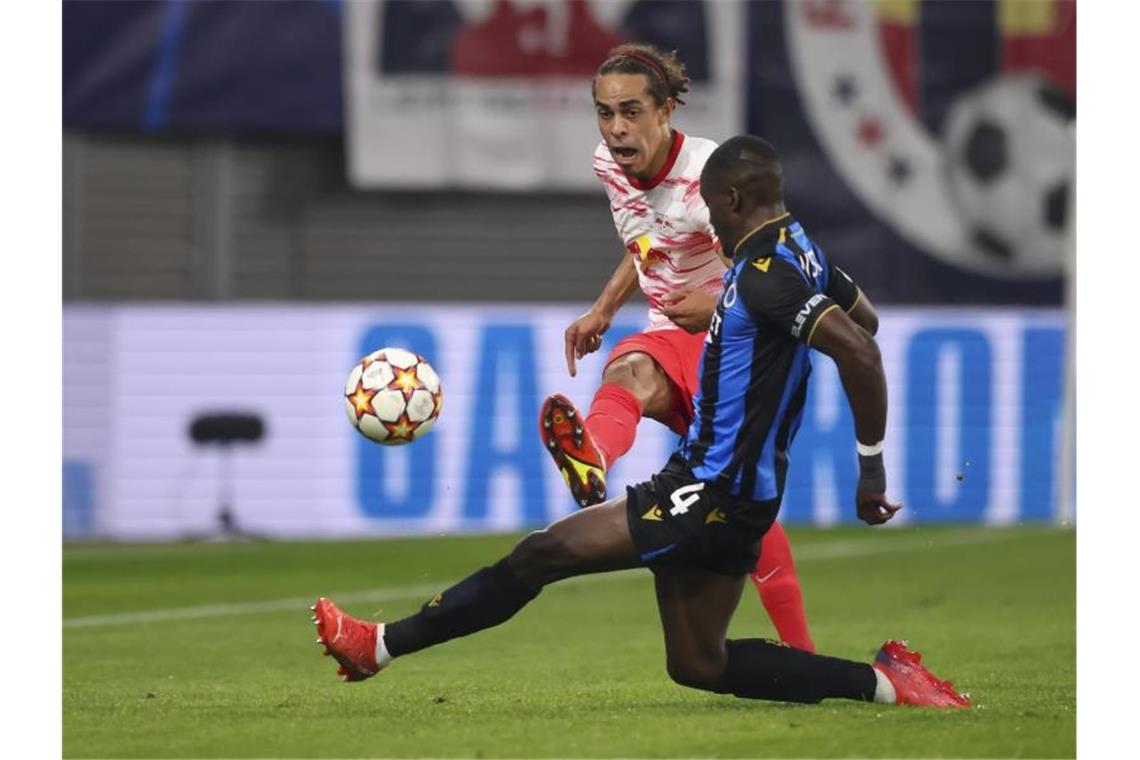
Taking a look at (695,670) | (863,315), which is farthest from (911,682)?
(863,315)

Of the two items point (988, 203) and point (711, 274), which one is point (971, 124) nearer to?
point (988, 203)

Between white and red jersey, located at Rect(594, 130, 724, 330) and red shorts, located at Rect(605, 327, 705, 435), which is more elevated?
white and red jersey, located at Rect(594, 130, 724, 330)

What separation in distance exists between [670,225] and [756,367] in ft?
4.72

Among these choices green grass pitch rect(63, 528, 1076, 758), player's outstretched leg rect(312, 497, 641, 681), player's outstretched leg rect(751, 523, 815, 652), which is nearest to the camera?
green grass pitch rect(63, 528, 1076, 758)

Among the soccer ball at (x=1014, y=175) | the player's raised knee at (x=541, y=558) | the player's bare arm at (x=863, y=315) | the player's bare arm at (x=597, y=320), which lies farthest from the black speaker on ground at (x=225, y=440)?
the player's bare arm at (x=863, y=315)

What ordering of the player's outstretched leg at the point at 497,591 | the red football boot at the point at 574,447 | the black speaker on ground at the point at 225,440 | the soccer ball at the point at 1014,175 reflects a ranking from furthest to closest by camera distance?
the soccer ball at the point at 1014,175 → the black speaker on ground at the point at 225,440 → the red football boot at the point at 574,447 → the player's outstretched leg at the point at 497,591

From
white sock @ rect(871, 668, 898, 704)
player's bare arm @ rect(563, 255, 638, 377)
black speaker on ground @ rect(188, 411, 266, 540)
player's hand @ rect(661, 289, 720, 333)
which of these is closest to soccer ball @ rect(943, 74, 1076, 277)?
black speaker on ground @ rect(188, 411, 266, 540)

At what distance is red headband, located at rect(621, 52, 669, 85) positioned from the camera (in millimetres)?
6773

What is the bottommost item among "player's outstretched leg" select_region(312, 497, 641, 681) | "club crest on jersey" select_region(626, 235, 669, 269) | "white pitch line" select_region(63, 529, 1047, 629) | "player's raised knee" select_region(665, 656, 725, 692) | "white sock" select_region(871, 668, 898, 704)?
"white pitch line" select_region(63, 529, 1047, 629)

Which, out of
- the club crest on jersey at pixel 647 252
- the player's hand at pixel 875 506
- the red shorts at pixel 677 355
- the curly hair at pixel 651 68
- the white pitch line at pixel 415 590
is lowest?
the white pitch line at pixel 415 590

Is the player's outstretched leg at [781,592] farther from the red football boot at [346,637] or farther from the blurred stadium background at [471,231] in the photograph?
the blurred stadium background at [471,231]

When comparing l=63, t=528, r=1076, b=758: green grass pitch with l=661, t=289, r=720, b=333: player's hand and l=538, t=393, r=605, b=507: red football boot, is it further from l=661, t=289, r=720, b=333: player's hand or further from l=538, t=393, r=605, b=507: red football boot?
l=661, t=289, r=720, b=333: player's hand

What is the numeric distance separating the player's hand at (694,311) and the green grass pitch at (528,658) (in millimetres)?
1204

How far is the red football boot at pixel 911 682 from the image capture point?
612 cm
